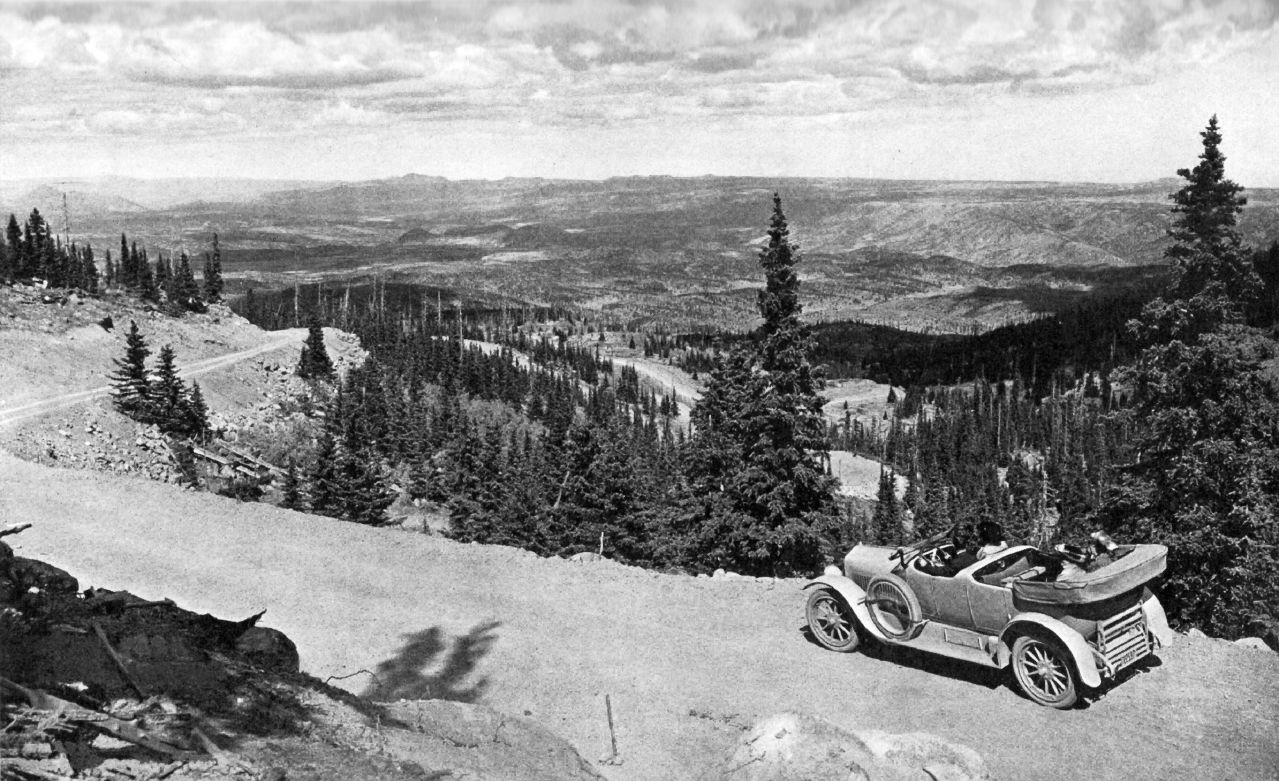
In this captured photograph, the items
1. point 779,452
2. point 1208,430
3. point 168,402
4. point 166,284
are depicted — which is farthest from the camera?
point 166,284

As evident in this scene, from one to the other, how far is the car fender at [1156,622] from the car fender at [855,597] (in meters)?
3.33

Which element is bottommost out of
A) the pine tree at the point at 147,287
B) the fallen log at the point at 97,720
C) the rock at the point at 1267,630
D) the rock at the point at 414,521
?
the rock at the point at 414,521

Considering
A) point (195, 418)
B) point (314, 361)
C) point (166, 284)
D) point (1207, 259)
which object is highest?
point (1207, 259)

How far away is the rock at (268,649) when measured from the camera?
1062cm

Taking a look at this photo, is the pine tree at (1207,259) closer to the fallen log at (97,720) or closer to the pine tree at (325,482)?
the fallen log at (97,720)

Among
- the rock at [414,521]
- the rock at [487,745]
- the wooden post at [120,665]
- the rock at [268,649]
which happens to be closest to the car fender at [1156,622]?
the rock at [487,745]

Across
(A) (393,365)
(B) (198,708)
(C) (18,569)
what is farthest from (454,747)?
(A) (393,365)

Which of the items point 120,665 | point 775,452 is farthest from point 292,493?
point 120,665

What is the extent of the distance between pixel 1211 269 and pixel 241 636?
21871 mm

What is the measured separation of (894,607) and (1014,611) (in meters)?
1.72

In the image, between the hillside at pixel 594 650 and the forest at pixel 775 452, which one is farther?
the forest at pixel 775 452

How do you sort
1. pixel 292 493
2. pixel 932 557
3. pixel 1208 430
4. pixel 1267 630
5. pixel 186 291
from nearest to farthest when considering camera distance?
pixel 932 557 < pixel 1267 630 < pixel 1208 430 < pixel 292 493 < pixel 186 291

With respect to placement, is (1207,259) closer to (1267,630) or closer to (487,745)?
(1267,630)

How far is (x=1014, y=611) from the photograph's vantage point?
446 inches
